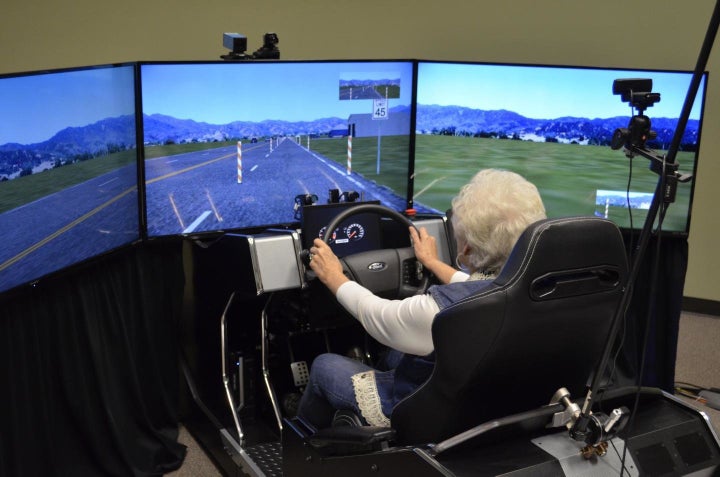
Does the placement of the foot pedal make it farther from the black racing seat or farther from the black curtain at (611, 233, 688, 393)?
the black curtain at (611, 233, 688, 393)

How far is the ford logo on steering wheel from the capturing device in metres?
2.70

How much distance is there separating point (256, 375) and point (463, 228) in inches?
59.7

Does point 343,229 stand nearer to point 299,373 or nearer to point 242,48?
point 299,373

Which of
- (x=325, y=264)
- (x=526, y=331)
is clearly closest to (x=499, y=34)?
(x=325, y=264)

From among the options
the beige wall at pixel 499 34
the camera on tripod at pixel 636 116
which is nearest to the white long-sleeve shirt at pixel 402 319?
the camera on tripod at pixel 636 116

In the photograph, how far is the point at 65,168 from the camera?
110 inches

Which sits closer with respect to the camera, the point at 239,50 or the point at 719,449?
the point at 719,449

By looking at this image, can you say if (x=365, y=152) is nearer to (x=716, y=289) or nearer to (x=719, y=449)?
(x=719, y=449)

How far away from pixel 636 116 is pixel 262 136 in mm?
2007

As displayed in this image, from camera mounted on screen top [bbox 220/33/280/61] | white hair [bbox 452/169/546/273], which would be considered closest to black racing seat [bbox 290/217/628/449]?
white hair [bbox 452/169/546/273]

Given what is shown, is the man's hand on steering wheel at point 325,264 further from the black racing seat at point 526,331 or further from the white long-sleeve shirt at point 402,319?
the black racing seat at point 526,331

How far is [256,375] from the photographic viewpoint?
3373 mm

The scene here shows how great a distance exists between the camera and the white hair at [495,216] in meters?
2.14

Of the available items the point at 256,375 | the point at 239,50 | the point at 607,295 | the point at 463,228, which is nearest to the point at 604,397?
the point at 607,295
